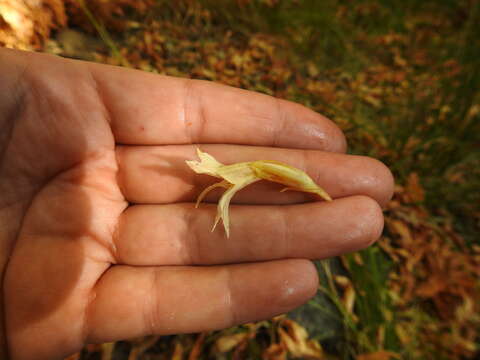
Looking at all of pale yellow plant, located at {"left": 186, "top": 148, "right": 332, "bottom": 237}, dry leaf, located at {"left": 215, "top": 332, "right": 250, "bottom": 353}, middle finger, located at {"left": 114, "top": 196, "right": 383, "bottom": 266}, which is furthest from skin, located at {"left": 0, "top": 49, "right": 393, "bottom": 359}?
dry leaf, located at {"left": 215, "top": 332, "right": 250, "bottom": 353}

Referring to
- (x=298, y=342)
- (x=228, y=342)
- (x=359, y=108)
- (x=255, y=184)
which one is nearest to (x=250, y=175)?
(x=255, y=184)

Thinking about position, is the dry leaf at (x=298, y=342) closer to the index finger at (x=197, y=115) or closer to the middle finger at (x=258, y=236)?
the middle finger at (x=258, y=236)

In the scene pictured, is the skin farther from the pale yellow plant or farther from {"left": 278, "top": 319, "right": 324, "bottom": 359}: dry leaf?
{"left": 278, "top": 319, "right": 324, "bottom": 359}: dry leaf

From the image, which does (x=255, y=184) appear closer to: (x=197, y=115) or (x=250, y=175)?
(x=250, y=175)

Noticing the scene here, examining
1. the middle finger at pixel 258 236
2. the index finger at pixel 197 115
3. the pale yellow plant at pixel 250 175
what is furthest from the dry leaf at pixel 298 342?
the index finger at pixel 197 115

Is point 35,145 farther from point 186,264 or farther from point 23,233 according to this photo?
point 186,264

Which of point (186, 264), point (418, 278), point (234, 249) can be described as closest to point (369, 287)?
point (418, 278)
